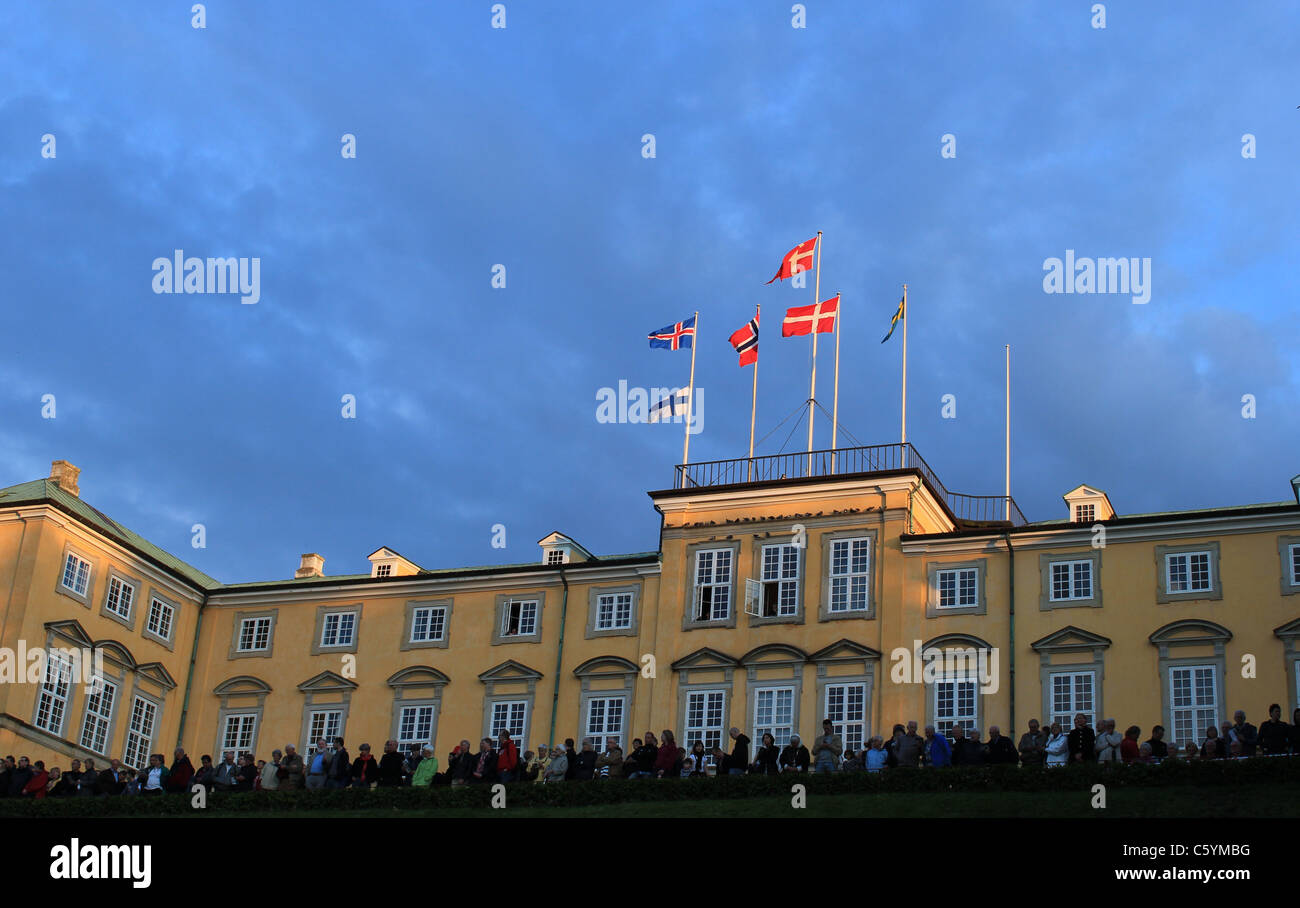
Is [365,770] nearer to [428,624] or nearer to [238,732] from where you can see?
[428,624]

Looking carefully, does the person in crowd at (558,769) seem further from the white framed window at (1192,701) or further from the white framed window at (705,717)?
the white framed window at (1192,701)

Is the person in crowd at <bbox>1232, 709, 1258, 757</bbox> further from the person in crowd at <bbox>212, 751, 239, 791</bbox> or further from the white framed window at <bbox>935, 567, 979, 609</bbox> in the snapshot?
the person in crowd at <bbox>212, 751, 239, 791</bbox>

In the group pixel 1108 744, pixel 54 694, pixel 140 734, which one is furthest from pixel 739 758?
pixel 140 734

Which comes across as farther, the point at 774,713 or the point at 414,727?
the point at 414,727

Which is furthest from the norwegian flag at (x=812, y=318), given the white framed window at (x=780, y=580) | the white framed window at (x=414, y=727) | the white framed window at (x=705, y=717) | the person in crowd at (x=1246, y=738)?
the person in crowd at (x=1246, y=738)

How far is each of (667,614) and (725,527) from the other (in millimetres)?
3372

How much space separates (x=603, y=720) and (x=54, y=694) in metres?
17.7

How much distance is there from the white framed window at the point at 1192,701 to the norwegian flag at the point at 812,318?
15.9 metres

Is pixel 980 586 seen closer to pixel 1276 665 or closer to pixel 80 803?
pixel 1276 665

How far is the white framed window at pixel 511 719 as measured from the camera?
5281cm

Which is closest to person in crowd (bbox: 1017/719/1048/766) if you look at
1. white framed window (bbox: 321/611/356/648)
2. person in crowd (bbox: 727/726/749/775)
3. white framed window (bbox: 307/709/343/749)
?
person in crowd (bbox: 727/726/749/775)

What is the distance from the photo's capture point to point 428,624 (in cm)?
5603

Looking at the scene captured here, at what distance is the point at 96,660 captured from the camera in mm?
53594
